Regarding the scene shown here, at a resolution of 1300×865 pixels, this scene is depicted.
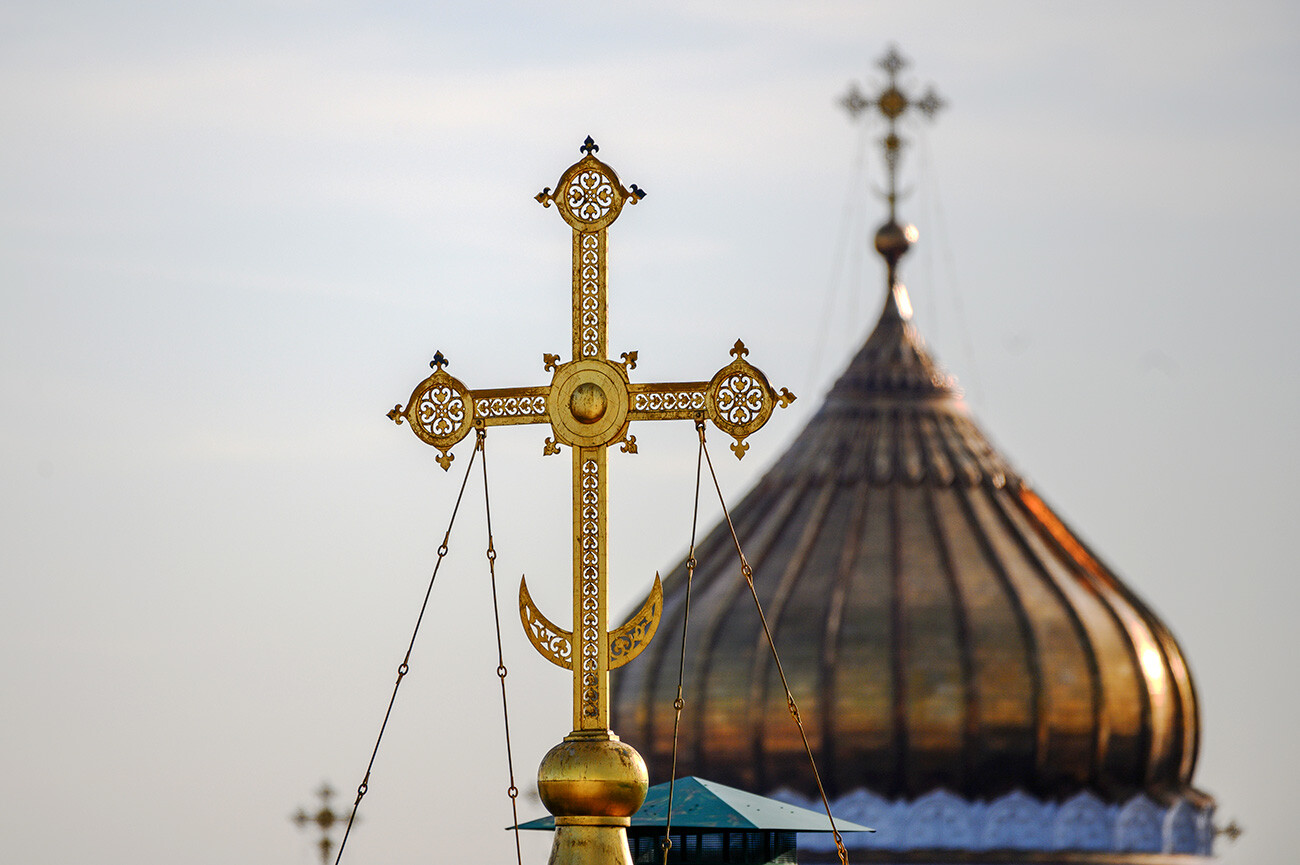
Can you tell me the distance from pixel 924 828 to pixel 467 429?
33677 millimetres

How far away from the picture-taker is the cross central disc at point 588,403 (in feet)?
48.5

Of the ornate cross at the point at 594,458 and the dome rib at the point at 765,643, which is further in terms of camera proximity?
the dome rib at the point at 765,643

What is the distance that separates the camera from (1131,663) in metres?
50.2

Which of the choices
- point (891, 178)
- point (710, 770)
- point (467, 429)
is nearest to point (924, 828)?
point (710, 770)

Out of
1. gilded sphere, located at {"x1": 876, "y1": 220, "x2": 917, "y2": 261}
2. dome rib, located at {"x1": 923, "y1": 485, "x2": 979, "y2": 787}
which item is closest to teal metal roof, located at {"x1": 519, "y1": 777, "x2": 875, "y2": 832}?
dome rib, located at {"x1": 923, "y1": 485, "x2": 979, "y2": 787}

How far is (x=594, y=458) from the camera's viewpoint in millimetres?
14742

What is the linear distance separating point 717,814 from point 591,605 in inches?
314

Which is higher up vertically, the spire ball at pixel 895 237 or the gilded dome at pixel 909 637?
the spire ball at pixel 895 237

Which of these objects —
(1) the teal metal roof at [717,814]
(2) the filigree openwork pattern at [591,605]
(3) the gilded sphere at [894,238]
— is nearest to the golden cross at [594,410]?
(2) the filigree openwork pattern at [591,605]

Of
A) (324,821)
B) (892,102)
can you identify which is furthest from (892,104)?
(324,821)

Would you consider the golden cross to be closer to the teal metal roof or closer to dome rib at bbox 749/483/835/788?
the teal metal roof

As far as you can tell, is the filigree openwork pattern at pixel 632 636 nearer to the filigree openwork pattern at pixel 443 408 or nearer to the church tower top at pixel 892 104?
the filigree openwork pattern at pixel 443 408

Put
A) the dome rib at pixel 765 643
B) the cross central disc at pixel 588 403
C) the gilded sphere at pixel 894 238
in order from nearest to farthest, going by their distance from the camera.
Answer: the cross central disc at pixel 588 403 → the dome rib at pixel 765 643 → the gilded sphere at pixel 894 238

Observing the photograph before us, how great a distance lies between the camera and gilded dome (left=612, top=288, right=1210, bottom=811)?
1917 inches
